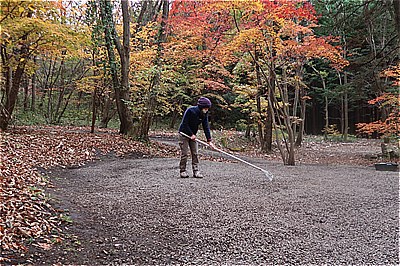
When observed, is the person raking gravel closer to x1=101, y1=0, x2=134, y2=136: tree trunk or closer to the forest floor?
the forest floor

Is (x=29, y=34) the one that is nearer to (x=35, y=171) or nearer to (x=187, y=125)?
(x=35, y=171)

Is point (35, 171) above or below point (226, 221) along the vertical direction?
above

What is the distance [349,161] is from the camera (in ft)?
41.0

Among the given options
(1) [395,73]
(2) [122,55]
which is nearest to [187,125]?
(2) [122,55]

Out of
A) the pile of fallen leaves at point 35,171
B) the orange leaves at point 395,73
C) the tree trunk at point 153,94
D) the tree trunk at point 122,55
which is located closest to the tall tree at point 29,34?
the pile of fallen leaves at point 35,171

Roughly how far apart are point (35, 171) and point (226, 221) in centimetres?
337

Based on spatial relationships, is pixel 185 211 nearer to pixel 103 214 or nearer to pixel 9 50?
pixel 103 214

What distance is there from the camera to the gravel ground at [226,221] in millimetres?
2744

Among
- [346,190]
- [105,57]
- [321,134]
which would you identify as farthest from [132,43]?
[321,134]

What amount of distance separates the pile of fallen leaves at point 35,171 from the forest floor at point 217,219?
0.10 metres

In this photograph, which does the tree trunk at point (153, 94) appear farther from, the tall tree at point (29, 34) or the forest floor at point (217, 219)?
the forest floor at point (217, 219)

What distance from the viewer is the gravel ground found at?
108 inches

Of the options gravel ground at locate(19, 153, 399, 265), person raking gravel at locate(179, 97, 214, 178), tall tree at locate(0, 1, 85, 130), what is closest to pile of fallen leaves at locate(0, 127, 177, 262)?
gravel ground at locate(19, 153, 399, 265)

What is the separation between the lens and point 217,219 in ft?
11.9
